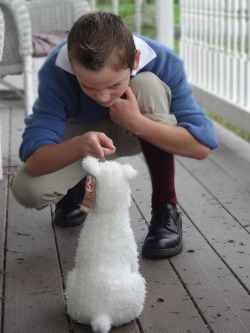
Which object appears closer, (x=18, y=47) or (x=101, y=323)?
(x=101, y=323)

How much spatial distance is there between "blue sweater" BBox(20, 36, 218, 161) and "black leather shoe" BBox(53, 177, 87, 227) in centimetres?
36

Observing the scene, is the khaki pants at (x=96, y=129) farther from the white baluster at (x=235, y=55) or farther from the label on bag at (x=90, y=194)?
the white baluster at (x=235, y=55)

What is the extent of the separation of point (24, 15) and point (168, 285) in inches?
70.2

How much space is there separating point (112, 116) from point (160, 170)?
31cm

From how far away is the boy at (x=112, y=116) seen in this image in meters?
2.00

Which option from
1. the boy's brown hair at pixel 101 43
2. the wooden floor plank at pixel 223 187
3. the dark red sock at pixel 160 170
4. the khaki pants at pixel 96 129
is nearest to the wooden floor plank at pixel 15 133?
the wooden floor plank at pixel 223 187

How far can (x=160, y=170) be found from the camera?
95.5 inches

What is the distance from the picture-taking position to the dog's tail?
1.81 metres

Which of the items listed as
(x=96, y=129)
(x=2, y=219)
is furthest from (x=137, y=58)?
(x=2, y=219)

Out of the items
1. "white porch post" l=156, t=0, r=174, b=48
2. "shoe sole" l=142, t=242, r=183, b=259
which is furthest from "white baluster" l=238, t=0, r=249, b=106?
"shoe sole" l=142, t=242, r=183, b=259

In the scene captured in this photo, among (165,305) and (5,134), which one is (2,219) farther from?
(5,134)

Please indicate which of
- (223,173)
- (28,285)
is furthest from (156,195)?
(223,173)

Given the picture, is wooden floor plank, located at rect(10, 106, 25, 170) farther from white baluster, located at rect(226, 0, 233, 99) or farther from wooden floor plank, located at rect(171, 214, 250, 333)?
wooden floor plank, located at rect(171, 214, 250, 333)

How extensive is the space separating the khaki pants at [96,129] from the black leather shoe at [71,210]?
0.22 m
